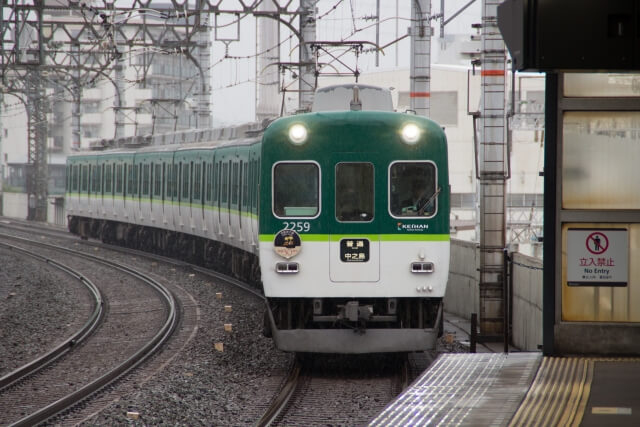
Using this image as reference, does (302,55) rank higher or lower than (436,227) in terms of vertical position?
higher

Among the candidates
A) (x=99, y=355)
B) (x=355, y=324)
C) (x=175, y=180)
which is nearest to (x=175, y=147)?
(x=175, y=180)

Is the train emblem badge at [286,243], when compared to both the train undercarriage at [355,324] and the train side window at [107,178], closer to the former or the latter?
the train undercarriage at [355,324]

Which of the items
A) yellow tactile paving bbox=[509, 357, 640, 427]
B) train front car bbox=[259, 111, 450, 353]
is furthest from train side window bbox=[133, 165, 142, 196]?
yellow tactile paving bbox=[509, 357, 640, 427]

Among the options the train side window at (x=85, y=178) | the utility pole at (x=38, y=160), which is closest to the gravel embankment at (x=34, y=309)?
the train side window at (x=85, y=178)

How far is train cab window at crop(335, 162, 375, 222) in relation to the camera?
10.9 meters

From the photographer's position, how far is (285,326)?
36.1 feet

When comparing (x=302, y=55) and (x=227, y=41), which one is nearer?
(x=302, y=55)

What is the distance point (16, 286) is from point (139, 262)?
5096mm

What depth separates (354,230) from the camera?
10.9m

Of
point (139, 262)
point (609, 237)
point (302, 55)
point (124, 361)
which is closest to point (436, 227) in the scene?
point (609, 237)

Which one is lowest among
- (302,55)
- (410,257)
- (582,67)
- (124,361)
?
(124,361)

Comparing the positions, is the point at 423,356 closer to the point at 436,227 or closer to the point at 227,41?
the point at 436,227

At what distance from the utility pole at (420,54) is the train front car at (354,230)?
5308 mm

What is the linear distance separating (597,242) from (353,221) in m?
3.42
